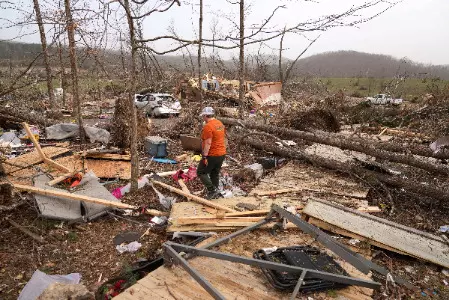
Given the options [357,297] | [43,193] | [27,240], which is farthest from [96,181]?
[357,297]

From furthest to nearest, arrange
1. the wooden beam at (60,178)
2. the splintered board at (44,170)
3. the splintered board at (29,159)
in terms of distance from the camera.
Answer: the splintered board at (29,159) < the splintered board at (44,170) < the wooden beam at (60,178)

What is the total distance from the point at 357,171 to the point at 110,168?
6.33m

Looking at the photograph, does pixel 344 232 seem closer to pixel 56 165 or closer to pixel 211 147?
pixel 211 147

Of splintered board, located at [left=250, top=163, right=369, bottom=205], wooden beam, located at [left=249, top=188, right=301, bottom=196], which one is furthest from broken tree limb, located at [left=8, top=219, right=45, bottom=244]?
splintered board, located at [left=250, top=163, right=369, bottom=205]

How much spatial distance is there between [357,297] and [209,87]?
19535 mm

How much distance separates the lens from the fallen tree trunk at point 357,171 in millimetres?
6232

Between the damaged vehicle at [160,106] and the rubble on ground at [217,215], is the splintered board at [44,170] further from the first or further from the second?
the damaged vehicle at [160,106]

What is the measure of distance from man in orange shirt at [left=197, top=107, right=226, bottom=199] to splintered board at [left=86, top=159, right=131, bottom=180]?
2.35 meters

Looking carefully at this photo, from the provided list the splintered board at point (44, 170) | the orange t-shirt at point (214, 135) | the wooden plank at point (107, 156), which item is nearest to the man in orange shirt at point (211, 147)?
the orange t-shirt at point (214, 135)

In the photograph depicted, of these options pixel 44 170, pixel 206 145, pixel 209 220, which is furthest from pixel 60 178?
pixel 209 220

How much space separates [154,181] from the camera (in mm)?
6906

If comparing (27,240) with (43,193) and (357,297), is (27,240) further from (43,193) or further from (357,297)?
(357,297)

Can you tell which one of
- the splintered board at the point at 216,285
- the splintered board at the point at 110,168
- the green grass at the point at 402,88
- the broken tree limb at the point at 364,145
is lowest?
the splintered board at the point at 216,285

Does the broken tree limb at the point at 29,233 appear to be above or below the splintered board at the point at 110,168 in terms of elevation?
below
